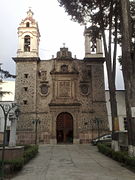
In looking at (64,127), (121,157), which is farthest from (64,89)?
(121,157)

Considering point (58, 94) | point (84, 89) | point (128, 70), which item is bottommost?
point (128, 70)

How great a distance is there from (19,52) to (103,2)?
16.0 metres

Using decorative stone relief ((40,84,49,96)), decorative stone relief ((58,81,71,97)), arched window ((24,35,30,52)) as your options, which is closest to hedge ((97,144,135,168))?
decorative stone relief ((58,81,71,97))

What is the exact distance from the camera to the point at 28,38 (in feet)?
96.5

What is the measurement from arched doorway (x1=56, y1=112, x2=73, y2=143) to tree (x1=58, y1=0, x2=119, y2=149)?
463 inches

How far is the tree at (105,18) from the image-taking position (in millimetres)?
14852

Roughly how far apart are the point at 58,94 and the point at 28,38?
803 cm

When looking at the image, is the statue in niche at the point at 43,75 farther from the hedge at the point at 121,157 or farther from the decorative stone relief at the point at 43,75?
the hedge at the point at 121,157

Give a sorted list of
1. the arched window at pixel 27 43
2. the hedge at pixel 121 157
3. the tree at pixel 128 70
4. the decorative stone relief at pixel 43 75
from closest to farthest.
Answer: the hedge at pixel 121 157 < the tree at pixel 128 70 < the decorative stone relief at pixel 43 75 < the arched window at pixel 27 43

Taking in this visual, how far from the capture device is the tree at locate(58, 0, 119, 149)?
14.9 meters

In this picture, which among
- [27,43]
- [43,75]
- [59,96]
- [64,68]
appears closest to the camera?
[59,96]

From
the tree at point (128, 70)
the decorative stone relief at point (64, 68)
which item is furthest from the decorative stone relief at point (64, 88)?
the tree at point (128, 70)

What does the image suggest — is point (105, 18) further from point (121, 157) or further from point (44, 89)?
Result: point (44, 89)

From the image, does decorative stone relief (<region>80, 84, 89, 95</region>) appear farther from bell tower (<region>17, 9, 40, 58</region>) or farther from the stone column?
bell tower (<region>17, 9, 40, 58</region>)
